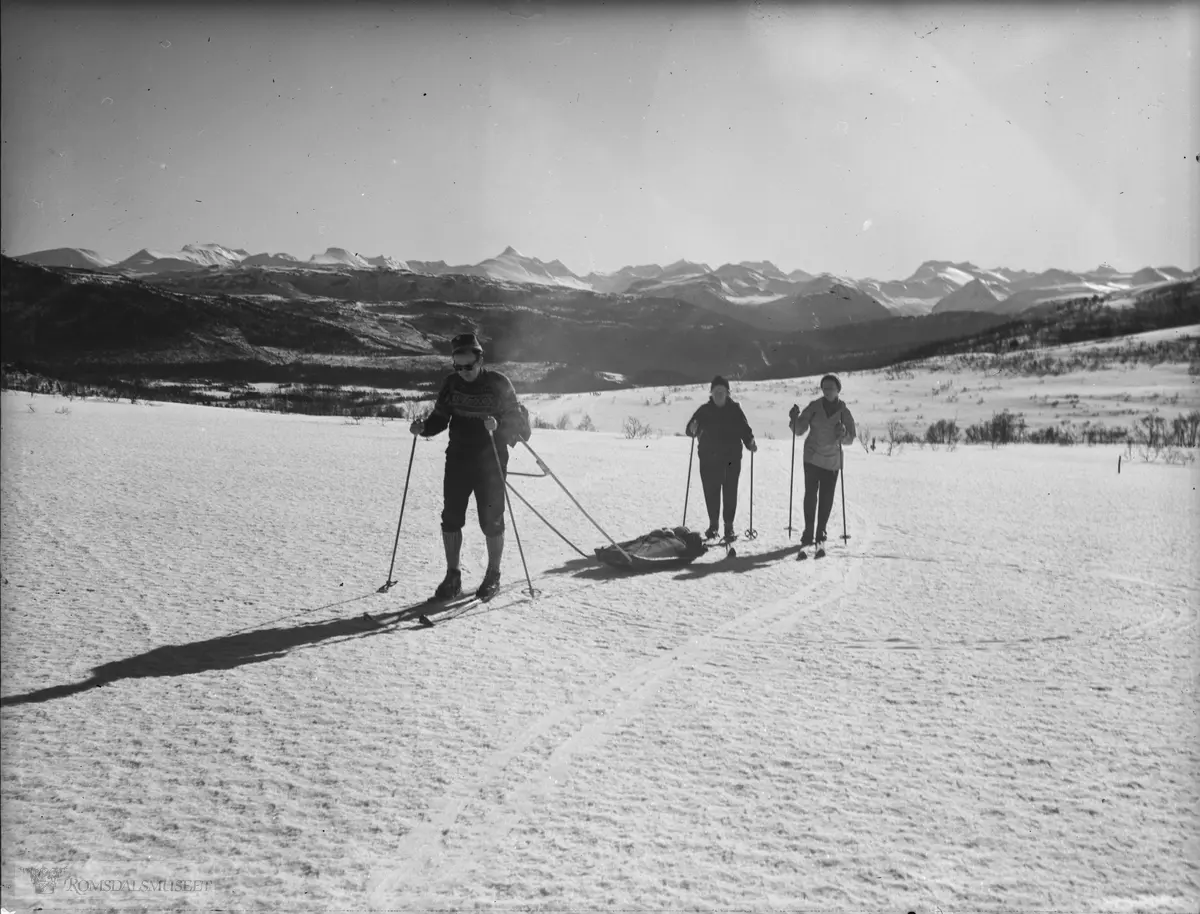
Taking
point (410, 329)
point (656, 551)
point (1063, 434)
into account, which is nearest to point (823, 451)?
point (656, 551)

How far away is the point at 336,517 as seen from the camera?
8.09 metres

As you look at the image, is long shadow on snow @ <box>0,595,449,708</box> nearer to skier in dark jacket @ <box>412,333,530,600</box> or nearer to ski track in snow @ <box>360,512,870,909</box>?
skier in dark jacket @ <box>412,333,530,600</box>

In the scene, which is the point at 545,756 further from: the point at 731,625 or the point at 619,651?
the point at 731,625

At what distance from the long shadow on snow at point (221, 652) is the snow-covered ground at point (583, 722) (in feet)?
0.09

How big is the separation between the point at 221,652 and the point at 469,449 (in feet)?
6.83

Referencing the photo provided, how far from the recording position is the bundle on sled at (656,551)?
677 centimetres

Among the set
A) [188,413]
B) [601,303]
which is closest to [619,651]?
[188,413]

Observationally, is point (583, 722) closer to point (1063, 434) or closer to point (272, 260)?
point (1063, 434)

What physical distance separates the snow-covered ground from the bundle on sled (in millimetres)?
164

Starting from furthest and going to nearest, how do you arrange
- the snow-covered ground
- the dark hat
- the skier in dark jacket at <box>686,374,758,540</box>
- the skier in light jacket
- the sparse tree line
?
the sparse tree line < the skier in dark jacket at <box>686,374,758,540</box> < the skier in light jacket < the dark hat < the snow-covered ground

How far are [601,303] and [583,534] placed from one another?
10648cm

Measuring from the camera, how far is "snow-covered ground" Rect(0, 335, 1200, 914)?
257 centimetres

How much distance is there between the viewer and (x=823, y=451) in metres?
8.09

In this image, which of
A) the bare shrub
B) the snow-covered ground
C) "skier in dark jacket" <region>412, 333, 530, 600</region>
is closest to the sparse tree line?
the bare shrub
